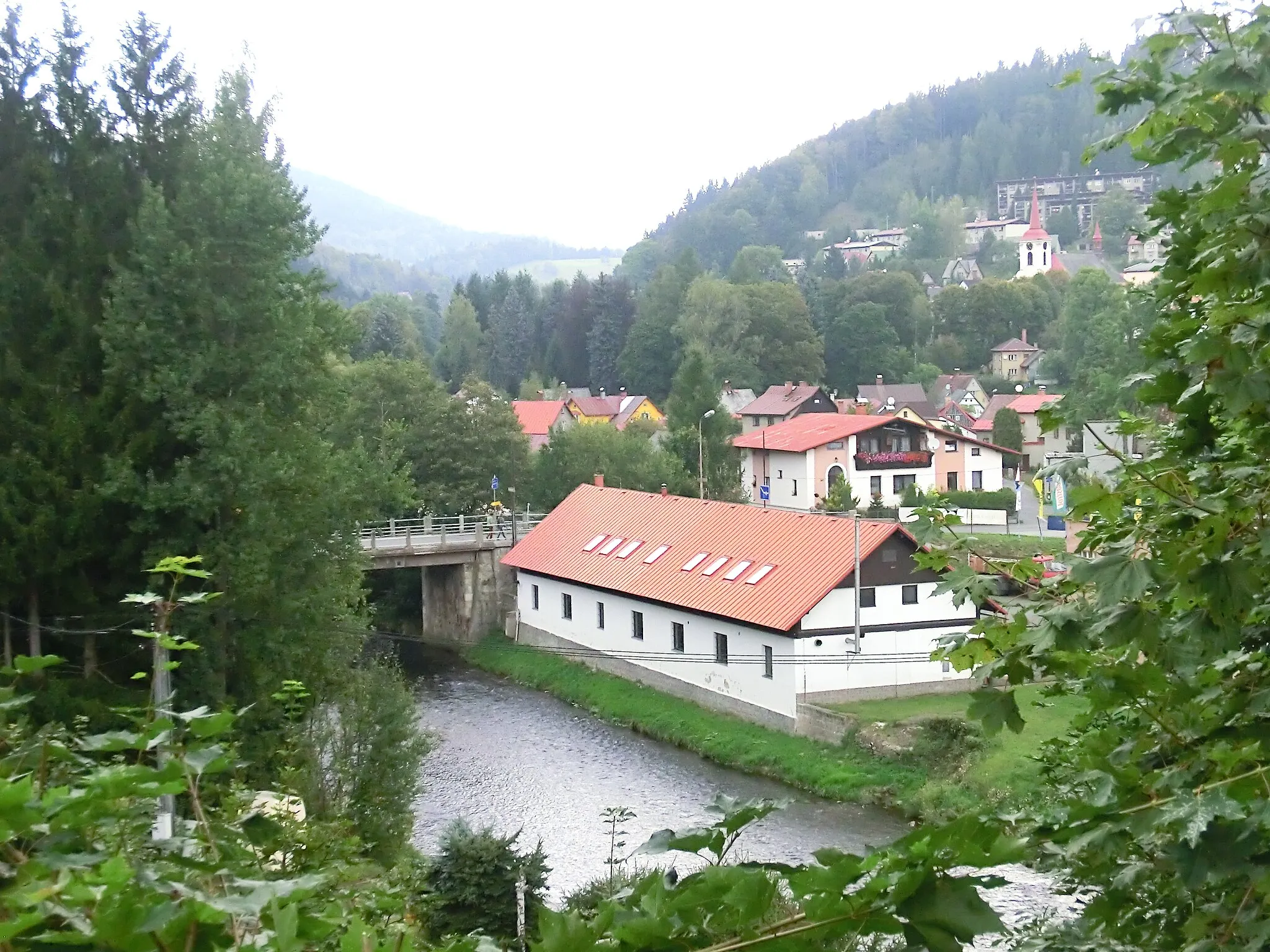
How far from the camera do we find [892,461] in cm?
4488

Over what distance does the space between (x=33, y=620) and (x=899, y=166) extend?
177m

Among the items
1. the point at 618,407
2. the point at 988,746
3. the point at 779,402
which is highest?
the point at 779,402

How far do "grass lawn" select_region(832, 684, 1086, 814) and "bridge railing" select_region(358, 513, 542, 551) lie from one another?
14972 millimetres

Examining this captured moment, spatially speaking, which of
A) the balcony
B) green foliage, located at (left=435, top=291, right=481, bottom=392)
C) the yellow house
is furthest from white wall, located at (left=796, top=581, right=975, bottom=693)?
green foliage, located at (left=435, top=291, right=481, bottom=392)

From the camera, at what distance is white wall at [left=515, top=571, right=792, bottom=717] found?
21.8 m

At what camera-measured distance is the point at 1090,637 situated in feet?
11.3

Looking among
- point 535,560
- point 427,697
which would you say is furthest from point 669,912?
point 535,560

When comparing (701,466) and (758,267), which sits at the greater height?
(758,267)

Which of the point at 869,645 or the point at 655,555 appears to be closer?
the point at 869,645

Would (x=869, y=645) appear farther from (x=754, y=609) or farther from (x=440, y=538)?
(x=440, y=538)

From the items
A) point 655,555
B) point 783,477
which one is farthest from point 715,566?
point 783,477

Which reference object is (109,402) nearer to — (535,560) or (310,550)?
(310,550)

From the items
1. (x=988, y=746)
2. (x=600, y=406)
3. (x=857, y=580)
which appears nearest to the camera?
(x=988, y=746)

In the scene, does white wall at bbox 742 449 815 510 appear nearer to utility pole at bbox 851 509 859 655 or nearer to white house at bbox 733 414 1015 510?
white house at bbox 733 414 1015 510
